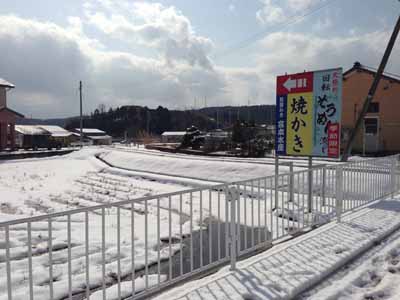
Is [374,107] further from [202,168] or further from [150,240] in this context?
[150,240]

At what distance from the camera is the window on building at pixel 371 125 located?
21.3m

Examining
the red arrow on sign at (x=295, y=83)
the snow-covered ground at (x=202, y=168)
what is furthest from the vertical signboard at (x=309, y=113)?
the snow-covered ground at (x=202, y=168)

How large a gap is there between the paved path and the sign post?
4.48ft

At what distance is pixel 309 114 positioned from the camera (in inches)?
256

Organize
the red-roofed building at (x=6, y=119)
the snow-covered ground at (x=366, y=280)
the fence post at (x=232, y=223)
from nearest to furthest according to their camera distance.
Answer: the snow-covered ground at (x=366, y=280), the fence post at (x=232, y=223), the red-roofed building at (x=6, y=119)

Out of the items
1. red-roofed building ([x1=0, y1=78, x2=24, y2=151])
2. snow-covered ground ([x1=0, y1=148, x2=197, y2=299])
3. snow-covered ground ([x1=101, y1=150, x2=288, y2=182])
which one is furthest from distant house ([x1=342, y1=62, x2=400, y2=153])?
red-roofed building ([x1=0, y1=78, x2=24, y2=151])

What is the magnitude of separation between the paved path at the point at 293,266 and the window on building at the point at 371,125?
1859 cm

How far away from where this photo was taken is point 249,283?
2998 mm

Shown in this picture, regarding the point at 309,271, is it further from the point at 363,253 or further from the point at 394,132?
the point at 394,132

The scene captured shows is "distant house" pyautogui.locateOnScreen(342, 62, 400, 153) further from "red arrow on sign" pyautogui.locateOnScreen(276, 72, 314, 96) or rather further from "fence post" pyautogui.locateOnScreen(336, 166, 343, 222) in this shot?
"fence post" pyautogui.locateOnScreen(336, 166, 343, 222)

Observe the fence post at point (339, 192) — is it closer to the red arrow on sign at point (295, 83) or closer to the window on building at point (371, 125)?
the red arrow on sign at point (295, 83)

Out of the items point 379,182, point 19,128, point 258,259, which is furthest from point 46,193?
point 19,128

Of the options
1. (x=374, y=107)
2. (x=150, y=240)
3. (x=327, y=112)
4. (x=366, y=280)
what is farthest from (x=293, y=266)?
(x=374, y=107)

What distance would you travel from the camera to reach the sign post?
A: 614 centimetres
